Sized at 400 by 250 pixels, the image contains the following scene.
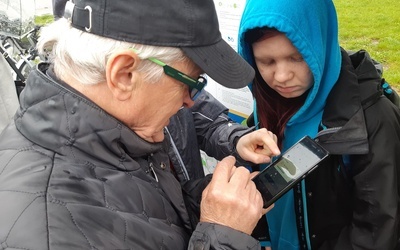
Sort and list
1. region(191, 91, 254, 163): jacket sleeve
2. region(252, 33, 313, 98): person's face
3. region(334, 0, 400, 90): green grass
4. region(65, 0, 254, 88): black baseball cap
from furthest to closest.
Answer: region(334, 0, 400, 90): green grass
region(191, 91, 254, 163): jacket sleeve
region(252, 33, 313, 98): person's face
region(65, 0, 254, 88): black baseball cap

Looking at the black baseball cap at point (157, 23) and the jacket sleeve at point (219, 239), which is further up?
the black baseball cap at point (157, 23)

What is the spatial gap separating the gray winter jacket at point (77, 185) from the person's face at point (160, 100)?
2.2 inches

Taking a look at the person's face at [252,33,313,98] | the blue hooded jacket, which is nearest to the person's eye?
the person's face at [252,33,313,98]

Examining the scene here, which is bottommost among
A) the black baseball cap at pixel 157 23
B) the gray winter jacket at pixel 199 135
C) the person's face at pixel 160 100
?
the gray winter jacket at pixel 199 135

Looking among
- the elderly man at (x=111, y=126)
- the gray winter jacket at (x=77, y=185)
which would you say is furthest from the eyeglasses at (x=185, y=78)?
the gray winter jacket at (x=77, y=185)

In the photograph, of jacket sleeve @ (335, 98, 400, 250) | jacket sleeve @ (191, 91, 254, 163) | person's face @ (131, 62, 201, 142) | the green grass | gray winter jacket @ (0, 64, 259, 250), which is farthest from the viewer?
the green grass

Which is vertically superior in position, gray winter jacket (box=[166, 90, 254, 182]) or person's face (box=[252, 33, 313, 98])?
person's face (box=[252, 33, 313, 98])

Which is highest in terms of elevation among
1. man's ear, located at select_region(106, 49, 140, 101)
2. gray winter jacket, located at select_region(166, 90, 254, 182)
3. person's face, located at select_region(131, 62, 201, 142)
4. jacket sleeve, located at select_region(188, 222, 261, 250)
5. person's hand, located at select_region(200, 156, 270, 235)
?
man's ear, located at select_region(106, 49, 140, 101)

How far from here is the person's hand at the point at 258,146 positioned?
1675 millimetres

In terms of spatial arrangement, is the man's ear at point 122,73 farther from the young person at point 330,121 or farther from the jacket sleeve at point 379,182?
the jacket sleeve at point 379,182

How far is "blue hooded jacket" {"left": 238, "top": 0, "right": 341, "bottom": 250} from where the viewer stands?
5.43ft

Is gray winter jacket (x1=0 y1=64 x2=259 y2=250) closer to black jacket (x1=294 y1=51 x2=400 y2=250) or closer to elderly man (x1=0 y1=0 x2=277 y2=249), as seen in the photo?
elderly man (x1=0 y1=0 x2=277 y2=249)

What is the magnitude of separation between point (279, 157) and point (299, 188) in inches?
8.4

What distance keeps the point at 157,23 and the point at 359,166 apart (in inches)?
42.2
